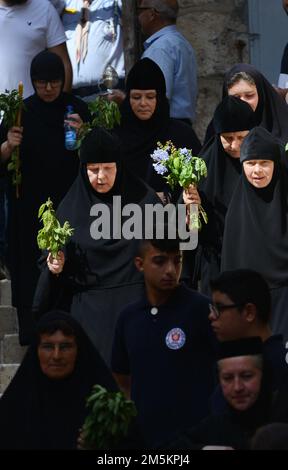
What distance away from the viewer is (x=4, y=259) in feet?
41.3

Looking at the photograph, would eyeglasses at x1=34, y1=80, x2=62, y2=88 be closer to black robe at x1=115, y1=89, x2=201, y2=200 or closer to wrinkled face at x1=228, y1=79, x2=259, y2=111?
black robe at x1=115, y1=89, x2=201, y2=200

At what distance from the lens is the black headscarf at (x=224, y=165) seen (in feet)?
37.0

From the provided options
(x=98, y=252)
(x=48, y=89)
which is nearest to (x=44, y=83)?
(x=48, y=89)

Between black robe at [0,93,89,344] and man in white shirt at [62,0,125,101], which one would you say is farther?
man in white shirt at [62,0,125,101]

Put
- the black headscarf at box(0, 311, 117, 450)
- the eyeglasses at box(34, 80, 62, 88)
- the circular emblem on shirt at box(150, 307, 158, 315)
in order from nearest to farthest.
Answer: the black headscarf at box(0, 311, 117, 450), the circular emblem on shirt at box(150, 307, 158, 315), the eyeglasses at box(34, 80, 62, 88)

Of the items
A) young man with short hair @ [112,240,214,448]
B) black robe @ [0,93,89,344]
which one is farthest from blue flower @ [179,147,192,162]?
young man with short hair @ [112,240,214,448]

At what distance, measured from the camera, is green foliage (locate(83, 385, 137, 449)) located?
28.1 feet

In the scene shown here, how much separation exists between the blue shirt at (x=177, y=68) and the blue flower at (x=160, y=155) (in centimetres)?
144

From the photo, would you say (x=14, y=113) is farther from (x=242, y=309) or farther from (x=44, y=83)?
(x=242, y=309)

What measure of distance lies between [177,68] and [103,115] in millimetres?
1130

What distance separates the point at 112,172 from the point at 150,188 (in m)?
0.26

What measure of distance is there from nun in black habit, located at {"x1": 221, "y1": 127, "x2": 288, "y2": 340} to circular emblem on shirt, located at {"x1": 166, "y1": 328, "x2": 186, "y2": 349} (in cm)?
99

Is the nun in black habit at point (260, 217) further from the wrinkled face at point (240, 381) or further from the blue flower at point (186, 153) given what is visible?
the wrinkled face at point (240, 381)
